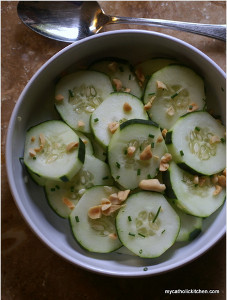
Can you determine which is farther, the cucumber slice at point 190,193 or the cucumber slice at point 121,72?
the cucumber slice at point 121,72

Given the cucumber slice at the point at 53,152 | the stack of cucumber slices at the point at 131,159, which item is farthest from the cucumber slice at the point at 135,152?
the cucumber slice at the point at 53,152

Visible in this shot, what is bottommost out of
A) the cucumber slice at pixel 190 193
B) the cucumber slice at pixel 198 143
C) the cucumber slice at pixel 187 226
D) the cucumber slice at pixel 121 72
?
the cucumber slice at pixel 187 226

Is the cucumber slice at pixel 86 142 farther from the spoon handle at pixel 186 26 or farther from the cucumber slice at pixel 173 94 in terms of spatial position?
the spoon handle at pixel 186 26

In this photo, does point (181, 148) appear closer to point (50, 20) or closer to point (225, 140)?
point (225, 140)

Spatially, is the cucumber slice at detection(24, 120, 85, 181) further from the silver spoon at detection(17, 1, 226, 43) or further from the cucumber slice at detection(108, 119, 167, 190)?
the silver spoon at detection(17, 1, 226, 43)

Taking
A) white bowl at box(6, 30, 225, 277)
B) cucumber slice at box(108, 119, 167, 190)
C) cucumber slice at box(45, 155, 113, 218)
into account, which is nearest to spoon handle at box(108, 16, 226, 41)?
white bowl at box(6, 30, 225, 277)

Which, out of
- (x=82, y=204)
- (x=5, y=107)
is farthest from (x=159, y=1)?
(x=82, y=204)
